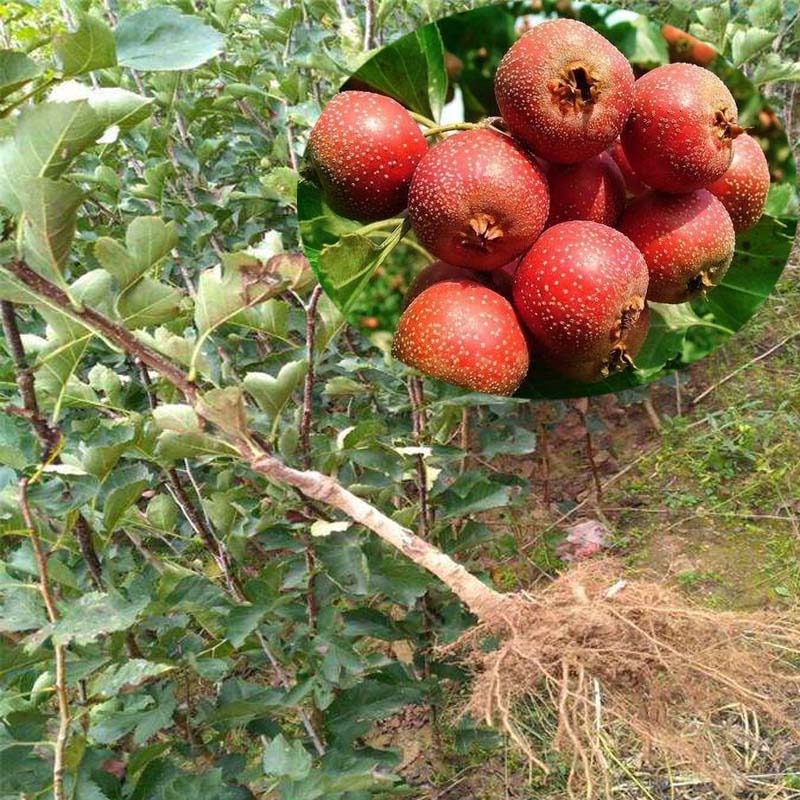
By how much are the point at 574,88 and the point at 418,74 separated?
0.81 ft

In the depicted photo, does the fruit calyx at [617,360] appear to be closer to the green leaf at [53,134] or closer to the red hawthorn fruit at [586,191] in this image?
the red hawthorn fruit at [586,191]

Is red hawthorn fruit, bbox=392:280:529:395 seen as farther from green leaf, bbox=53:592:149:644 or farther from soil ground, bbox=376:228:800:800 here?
soil ground, bbox=376:228:800:800

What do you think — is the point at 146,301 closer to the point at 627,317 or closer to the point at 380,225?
the point at 380,225

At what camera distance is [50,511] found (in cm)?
120

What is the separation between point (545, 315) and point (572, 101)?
0.29m

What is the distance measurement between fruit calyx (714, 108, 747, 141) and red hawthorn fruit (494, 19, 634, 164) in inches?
6.0

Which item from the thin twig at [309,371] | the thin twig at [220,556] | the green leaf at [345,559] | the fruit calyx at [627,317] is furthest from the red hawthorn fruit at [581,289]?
the thin twig at [220,556]

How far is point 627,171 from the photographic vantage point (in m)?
1.38

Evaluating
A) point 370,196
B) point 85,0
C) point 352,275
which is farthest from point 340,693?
point 85,0

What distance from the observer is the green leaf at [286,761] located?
118cm

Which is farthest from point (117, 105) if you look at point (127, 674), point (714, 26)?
point (714, 26)

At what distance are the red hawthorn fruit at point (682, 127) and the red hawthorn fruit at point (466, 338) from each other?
0.30m

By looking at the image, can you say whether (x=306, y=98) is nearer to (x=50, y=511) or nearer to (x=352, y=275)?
(x=352, y=275)

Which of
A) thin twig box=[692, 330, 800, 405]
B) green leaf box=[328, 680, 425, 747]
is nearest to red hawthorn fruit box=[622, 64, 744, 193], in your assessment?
green leaf box=[328, 680, 425, 747]
